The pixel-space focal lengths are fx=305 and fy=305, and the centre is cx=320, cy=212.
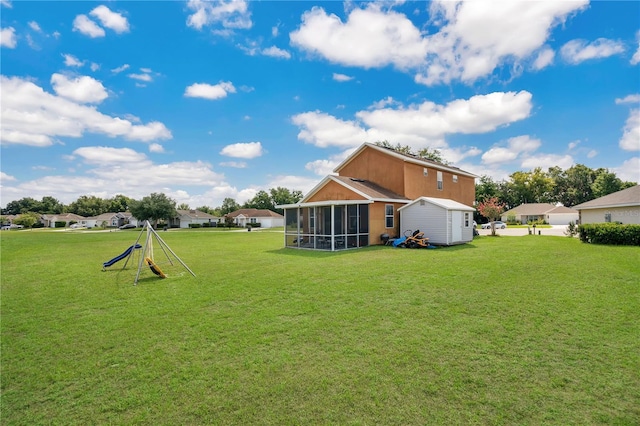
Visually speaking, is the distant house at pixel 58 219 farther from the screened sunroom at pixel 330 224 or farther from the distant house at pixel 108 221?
the screened sunroom at pixel 330 224

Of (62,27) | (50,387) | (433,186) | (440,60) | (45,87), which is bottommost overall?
(50,387)

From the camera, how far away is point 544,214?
189 feet

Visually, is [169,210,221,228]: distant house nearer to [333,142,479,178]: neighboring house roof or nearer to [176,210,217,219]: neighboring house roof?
[176,210,217,219]: neighboring house roof

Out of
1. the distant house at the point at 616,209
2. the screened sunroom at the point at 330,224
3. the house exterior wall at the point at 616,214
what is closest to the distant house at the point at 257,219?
the screened sunroom at the point at 330,224

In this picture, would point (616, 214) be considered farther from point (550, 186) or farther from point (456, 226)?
point (550, 186)

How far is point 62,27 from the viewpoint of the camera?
12.2 meters

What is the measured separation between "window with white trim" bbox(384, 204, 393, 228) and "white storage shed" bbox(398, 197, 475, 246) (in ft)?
2.34

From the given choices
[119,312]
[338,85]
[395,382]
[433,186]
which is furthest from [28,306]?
[433,186]

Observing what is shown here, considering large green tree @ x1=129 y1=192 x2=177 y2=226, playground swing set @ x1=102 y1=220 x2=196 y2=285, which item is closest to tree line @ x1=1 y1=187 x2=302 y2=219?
large green tree @ x1=129 y1=192 x2=177 y2=226

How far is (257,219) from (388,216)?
53.6 meters

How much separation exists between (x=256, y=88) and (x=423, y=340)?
17.8 m

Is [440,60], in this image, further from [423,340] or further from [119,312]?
[119,312]

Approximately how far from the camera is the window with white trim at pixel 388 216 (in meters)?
19.4

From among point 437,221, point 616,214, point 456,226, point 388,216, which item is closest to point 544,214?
point 616,214
